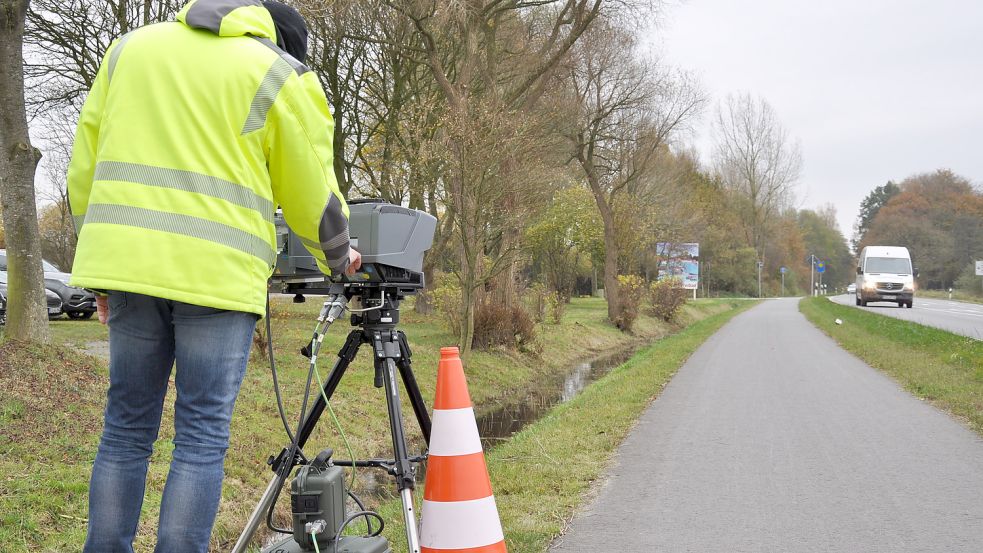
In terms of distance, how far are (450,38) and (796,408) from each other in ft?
43.1

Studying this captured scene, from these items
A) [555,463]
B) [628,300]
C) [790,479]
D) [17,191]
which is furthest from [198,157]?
[628,300]

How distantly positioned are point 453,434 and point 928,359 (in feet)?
39.0

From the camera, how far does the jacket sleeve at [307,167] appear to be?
2.52 meters

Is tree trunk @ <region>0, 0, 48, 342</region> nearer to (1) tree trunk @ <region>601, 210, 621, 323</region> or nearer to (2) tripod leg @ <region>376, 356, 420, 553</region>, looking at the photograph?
(2) tripod leg @ <region>376, 356, 420, 553</region>

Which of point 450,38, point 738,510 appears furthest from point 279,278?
point 450,38

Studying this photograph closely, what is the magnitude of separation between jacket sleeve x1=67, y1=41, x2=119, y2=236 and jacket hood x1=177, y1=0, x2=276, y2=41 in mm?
335

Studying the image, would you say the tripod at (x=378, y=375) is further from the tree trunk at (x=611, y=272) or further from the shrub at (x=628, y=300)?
the tree trunk at (x=611, y=272)

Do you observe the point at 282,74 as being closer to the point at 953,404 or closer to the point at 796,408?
the point at 796,408

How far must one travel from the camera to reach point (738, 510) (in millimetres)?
4660

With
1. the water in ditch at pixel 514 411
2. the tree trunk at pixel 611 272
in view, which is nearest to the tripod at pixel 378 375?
the water in ditch at pixel 514 411

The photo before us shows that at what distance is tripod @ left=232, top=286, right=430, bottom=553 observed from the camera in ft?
10.4

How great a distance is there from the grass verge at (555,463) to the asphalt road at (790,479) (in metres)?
0.15

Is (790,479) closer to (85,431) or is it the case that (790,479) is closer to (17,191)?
(85,431)

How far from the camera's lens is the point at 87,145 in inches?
104
